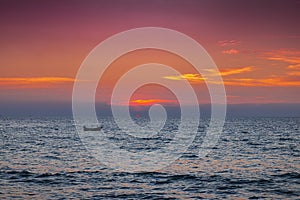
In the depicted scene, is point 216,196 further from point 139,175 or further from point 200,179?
point 139,175

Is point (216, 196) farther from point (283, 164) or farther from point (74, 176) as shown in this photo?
point (283, 164)

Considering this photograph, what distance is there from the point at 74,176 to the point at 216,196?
14.5 m

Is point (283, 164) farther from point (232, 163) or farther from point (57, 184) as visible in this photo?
point (57, 184)

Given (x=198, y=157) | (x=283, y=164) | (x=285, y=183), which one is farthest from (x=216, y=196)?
(x=198, y=157)

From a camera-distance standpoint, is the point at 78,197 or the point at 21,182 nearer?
the point at 78,197

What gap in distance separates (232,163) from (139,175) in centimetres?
1353

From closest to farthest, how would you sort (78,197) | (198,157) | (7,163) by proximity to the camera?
(78,197), (7,163), (198,157)

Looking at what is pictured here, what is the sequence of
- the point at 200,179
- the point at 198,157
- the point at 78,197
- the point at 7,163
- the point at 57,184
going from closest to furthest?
1. the point at 78,197
2. the point at 57,184
3. the point at 200,179
4. the point at 7,163
5. the point at 198,157

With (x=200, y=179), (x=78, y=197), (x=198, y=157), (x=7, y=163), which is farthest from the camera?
(x=198, y=157)

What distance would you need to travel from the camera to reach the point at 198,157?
51906 mm

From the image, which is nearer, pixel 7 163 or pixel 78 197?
pixel 78 197

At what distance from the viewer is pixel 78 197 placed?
28.6 m

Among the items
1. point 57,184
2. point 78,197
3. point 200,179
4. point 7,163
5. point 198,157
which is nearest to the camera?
point 78,197

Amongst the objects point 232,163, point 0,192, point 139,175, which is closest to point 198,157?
point 232,163
